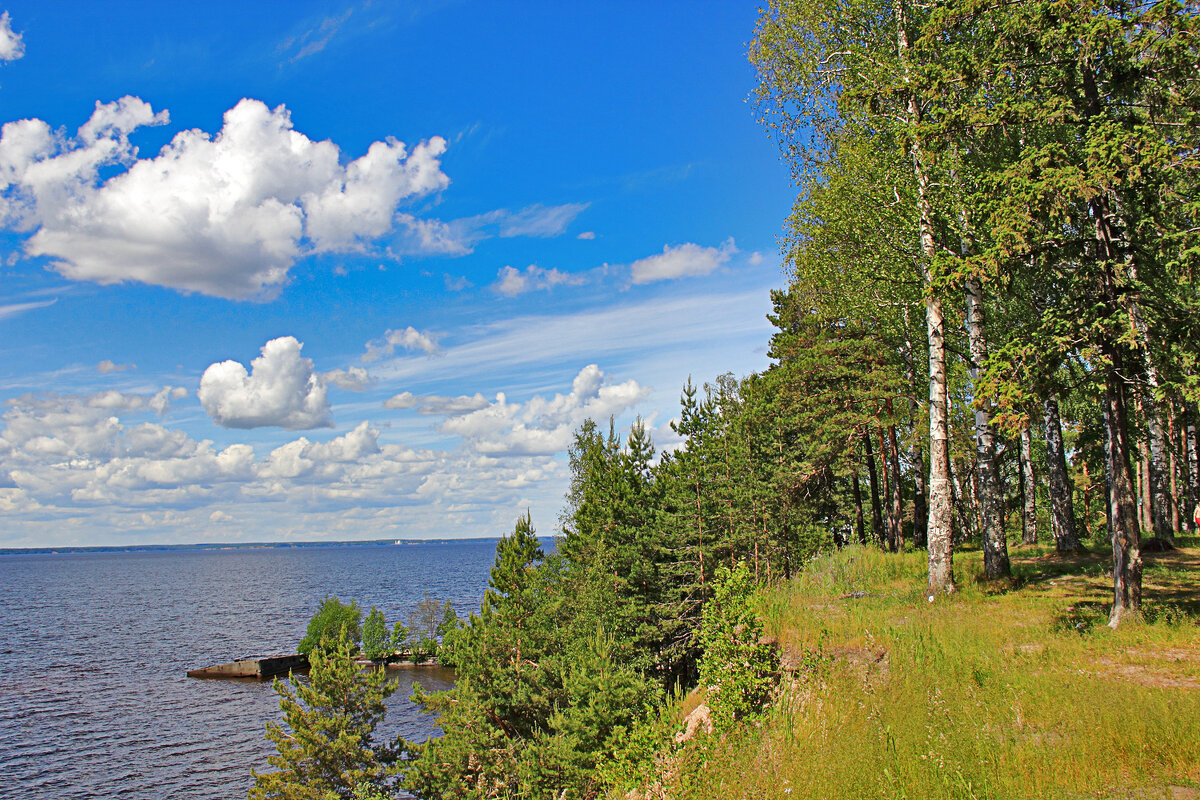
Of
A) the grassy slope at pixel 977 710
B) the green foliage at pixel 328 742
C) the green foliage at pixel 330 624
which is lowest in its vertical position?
the green foliage at pixel 330 624

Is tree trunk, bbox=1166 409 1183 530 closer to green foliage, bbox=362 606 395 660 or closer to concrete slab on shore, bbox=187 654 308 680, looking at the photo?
green foliage, bbox=362 606 395 660

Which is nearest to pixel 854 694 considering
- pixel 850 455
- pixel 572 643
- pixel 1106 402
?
pixel 1106 402

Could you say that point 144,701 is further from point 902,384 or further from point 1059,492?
point 1059,492

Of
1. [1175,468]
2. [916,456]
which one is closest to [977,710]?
[916,456]

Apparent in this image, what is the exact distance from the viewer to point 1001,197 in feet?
42.3

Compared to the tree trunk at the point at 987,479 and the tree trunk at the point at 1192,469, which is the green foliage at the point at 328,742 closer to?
the tree trunk at the point at 987,479

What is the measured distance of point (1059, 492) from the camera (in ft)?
65.7

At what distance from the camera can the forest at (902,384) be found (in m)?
11.6

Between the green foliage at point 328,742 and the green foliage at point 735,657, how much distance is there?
21.0 m

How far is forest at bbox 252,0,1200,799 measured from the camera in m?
11.6

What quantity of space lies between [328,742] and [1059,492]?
27.6 metres

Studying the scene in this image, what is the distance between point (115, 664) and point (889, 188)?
86219 millimetres

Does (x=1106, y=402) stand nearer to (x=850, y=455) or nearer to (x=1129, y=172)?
(x=1129, y=172)

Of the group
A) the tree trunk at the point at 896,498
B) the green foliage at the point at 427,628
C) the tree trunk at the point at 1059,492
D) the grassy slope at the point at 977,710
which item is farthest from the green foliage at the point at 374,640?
the grassy slope at the point at 977,710
